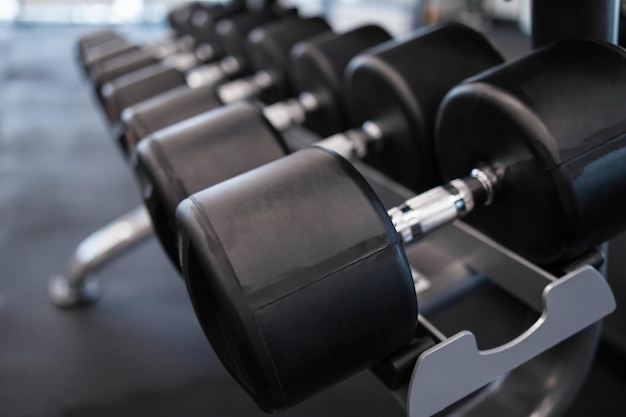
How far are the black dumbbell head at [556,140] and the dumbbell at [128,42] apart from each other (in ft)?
3.63

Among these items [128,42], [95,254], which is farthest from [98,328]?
[128,42]

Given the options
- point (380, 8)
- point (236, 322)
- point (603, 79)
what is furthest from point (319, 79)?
point (380, 8)

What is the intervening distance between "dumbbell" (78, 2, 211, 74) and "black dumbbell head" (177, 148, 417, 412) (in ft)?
3.65

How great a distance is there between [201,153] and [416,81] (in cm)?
27

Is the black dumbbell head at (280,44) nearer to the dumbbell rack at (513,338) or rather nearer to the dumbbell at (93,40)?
the dumbbell rack at (513,338)

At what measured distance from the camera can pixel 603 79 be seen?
523 mm

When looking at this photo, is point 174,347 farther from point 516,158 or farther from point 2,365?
point 516,158

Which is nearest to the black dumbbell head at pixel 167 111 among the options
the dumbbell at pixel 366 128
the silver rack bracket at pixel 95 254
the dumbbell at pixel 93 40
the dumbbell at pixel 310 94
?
the dumbbell at pixel 310 94

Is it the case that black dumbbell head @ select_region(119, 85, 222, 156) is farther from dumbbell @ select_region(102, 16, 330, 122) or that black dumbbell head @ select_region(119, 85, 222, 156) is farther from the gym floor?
the gym floor

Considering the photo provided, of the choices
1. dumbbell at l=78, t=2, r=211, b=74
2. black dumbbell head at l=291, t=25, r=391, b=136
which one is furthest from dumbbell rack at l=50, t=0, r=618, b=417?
dumbbell at l=78, t=2, r=211, b=74

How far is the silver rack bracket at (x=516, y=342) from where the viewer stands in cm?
47

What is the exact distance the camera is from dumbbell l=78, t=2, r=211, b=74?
143cm

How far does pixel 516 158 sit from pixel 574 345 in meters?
0.23

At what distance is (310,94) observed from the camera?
3.16 feet
